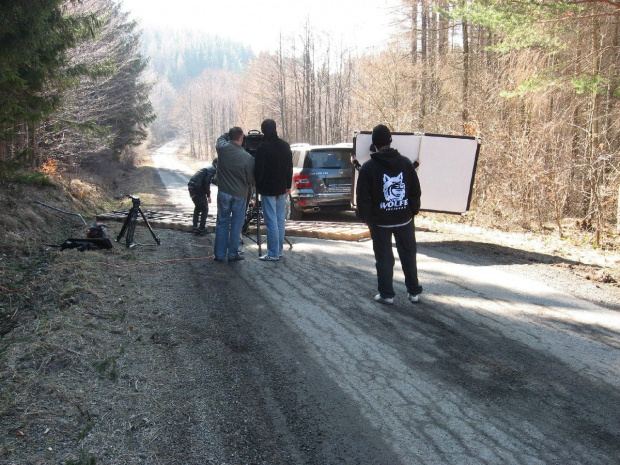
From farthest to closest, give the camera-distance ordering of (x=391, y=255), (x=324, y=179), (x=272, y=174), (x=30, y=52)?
(x=324, y=179) < (x=30, y=52) < (x=272, y=174) < (x=391, y=255)

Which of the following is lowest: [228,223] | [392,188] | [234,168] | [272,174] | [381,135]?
[228,223]

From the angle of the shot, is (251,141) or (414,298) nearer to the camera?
(414,298)

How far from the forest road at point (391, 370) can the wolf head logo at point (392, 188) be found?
129cm

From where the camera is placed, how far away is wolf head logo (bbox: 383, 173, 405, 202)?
20.8 feet

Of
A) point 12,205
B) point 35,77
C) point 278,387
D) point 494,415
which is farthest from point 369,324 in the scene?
point 12,205

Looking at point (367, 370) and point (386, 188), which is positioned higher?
point (386, 188)

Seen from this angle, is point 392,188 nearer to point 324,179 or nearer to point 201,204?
point 201,204

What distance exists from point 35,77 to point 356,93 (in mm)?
15468

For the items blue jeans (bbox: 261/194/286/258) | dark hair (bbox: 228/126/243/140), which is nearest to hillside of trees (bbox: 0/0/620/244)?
dark hair (bbox: 228/126/243/140)

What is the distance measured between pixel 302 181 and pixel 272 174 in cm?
544

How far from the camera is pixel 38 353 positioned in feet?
15.7

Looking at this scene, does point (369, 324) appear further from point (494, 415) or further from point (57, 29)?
point (57, 29)

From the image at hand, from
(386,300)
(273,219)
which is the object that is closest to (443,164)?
(273,219)

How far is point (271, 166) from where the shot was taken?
877 cm
